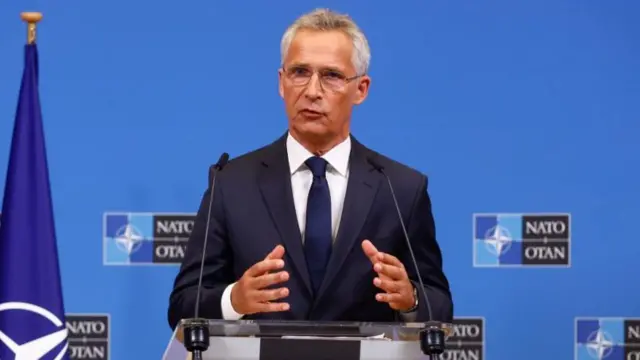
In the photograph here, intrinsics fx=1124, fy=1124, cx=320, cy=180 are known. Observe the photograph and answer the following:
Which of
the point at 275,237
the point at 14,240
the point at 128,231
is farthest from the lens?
the point at 128,231

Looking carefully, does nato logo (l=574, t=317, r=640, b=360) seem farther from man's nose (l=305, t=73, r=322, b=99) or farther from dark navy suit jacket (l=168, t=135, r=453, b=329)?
man's nose (l=305, t=73, r=322, b=99)

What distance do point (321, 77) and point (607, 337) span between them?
1.58m

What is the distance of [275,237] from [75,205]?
1.31 m

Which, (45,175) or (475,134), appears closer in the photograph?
(45,175)

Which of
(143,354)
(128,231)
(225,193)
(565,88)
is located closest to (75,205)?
(128,231)

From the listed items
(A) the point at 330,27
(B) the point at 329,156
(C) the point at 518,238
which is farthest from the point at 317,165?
(C) the point at 518,238

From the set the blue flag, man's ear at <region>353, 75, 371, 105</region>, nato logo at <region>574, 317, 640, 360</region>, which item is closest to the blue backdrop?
nato logo at <region>574, 317, 640, 360</region>

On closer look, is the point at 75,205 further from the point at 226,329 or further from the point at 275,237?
the point at 226,329

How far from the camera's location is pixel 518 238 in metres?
3.59

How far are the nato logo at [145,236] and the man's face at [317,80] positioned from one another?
114 centimetres

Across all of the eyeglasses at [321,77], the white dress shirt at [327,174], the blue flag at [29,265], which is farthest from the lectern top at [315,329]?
the blue flag at [29,265]

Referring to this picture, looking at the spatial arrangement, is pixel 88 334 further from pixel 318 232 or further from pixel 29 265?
pixel 318 232

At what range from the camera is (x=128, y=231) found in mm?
3611

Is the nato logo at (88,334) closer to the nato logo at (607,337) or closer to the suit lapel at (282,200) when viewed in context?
the suit lapel at (282,200)
